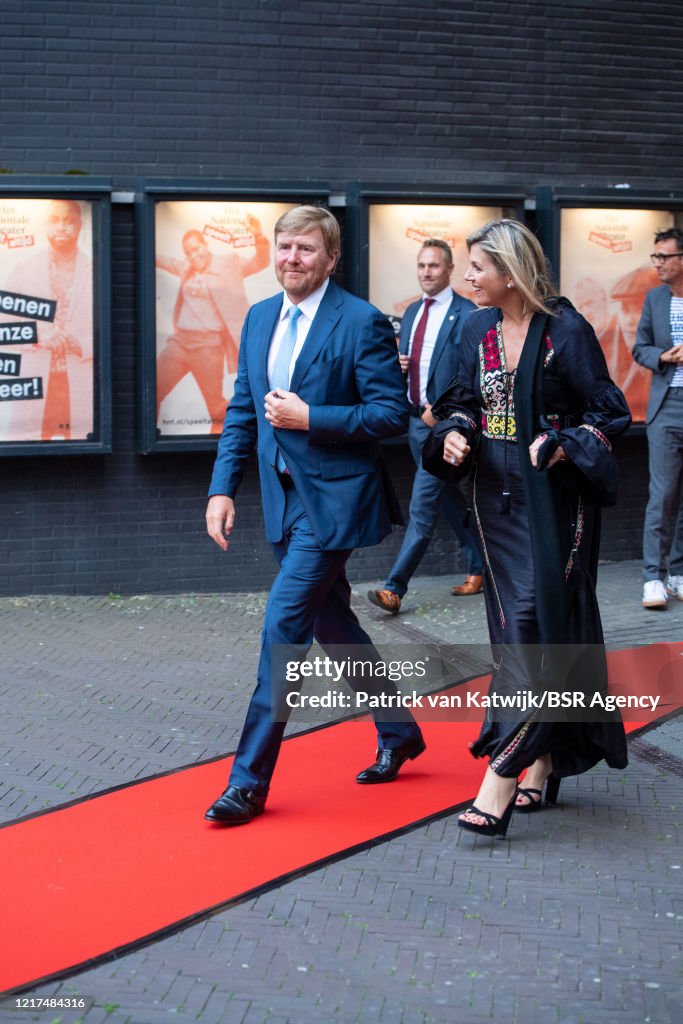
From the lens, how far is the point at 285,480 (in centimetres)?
515

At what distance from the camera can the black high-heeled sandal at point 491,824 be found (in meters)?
4.70

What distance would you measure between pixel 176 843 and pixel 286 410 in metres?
1.50

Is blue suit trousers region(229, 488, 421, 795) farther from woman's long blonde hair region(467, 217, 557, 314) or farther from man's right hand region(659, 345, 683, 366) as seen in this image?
man's right hand region(659, 345, 683, 366)

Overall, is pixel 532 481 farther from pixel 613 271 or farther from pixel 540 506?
pixel 613 271

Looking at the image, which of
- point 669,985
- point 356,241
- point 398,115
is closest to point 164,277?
point 356,241

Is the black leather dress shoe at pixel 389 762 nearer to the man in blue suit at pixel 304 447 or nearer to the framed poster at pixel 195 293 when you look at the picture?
the man in blue suit at pixel 304 447

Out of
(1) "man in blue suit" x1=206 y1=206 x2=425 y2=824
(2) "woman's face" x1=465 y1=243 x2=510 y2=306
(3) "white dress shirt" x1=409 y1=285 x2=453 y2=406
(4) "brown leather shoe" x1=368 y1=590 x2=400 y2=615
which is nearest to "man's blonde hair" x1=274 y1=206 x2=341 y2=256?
(1) "man in blue suit" x1=206 y1=206 x2=425 y2=824

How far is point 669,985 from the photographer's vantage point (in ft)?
12.3

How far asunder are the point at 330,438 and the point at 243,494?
431cm

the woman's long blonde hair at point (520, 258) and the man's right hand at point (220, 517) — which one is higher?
the woman's long blonde hair at point (520, 258)

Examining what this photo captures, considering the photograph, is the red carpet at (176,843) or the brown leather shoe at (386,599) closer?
the red carpet at (176,843)

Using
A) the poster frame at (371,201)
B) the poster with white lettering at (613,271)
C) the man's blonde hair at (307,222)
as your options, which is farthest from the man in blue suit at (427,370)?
the man's blonde hair at (307,222)

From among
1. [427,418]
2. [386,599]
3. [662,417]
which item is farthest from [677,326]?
[386,599]

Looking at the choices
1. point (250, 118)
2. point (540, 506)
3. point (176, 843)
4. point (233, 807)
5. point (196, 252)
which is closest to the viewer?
point (540, 506)
